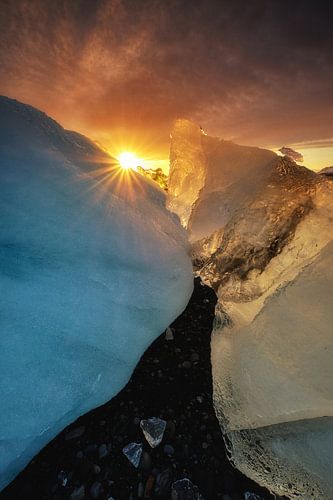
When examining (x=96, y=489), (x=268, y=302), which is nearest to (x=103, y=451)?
(x=96, y=489)

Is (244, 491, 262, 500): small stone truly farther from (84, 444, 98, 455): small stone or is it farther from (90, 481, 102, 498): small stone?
(84, 444, 98, 455): small stone

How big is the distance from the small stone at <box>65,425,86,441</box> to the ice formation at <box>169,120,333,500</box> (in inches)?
38.8

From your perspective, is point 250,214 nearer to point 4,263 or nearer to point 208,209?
point 208,209

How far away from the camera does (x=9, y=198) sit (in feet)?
7.36

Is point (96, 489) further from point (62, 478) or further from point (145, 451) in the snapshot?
point (145, 451)

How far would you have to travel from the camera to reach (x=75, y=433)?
1814 millimetres

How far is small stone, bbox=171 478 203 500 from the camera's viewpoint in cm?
154

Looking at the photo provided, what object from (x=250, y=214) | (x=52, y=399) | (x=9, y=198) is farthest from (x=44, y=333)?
(x=250, y=214)

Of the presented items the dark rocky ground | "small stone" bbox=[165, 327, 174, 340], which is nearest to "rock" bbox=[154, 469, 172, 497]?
the dark rocky ground

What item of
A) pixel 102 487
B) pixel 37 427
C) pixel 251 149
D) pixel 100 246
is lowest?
pixel 102 487

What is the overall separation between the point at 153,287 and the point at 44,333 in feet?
Answer: 3.23

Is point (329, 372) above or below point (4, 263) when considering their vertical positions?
above

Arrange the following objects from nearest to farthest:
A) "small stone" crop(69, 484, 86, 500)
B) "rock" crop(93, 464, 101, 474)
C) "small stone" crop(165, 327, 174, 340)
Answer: "small stone" crop(69, 484, 86, 500) < "rock" crop(93, 464, 101, 474) < "small stone" crop(165, 327, 174, 340)

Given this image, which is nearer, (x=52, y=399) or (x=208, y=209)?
(x=52, y=399)
